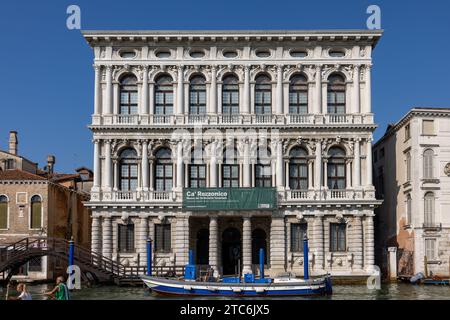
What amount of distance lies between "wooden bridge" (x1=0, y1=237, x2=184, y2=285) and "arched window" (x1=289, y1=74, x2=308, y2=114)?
10.6 meters

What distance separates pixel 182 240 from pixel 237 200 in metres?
3.62

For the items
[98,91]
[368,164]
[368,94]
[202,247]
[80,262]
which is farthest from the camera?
[202,247]

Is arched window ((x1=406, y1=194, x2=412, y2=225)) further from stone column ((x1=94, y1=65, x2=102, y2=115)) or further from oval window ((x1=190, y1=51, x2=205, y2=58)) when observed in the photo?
stone column ((x1=94, y1=65, x2=102, y2=115))

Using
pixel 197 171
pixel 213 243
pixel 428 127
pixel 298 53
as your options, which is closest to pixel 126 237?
pixel 213 243

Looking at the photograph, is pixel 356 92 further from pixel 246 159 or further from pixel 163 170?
pixel 163 170

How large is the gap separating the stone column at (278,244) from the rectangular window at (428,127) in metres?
8.89

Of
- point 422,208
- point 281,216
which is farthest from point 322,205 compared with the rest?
point 422,208

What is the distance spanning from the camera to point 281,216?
3622 cm

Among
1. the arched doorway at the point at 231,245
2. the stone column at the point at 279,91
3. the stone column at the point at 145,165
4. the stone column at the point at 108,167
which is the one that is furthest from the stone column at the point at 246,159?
the stone column at the point at 108,167

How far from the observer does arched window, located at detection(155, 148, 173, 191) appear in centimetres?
3728

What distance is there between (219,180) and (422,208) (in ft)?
35.3

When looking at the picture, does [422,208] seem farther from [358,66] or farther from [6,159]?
[6,159]

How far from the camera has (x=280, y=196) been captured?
119ft

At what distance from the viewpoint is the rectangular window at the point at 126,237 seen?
36.7 meters
